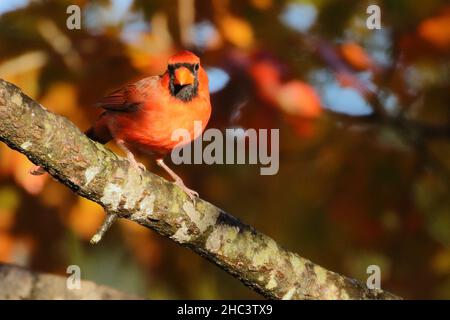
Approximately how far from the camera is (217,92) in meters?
4.69

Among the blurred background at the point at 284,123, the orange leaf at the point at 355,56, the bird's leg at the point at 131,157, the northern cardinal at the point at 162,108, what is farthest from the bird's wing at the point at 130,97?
the orange leaf at the point at 355,56

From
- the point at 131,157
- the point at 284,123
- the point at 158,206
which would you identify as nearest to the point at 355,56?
the point at 284,123

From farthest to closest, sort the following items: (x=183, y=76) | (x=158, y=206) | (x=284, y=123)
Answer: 1. (x=284, y=123)
2. (x=183, y=76)
3. (x=158, y=206)

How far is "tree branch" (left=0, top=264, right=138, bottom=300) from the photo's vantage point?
407 centimetres

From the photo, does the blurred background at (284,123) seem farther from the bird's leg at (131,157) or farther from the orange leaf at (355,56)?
the bird's leg at (131,157)

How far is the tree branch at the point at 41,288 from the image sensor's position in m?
4.07

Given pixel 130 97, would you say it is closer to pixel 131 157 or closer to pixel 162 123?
pixel 162 123

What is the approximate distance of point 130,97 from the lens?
3.69 meters

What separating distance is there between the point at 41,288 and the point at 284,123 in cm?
176

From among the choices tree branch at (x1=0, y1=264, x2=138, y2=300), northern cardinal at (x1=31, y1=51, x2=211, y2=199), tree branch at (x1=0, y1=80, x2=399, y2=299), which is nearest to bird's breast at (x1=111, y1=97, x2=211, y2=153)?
northern cardinal at (x1=31, y1=51, x2=211, y2=199)

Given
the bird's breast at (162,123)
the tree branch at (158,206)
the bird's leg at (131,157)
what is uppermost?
the bird's breast at (162,123)

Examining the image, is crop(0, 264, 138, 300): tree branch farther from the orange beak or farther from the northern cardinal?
the orange beak

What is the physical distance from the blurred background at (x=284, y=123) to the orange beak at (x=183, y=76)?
88 centimetres
